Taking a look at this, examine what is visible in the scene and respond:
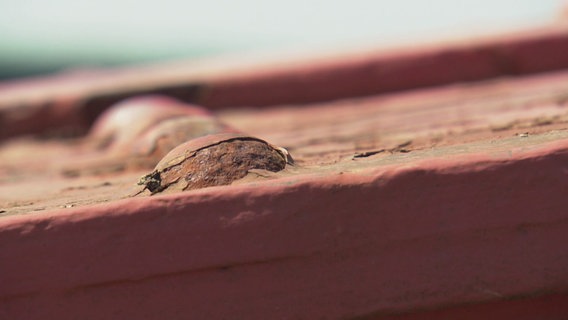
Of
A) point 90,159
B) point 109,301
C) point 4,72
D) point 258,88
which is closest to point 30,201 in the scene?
point 109,301

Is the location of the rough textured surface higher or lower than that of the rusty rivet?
lower

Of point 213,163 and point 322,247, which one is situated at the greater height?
point 213,163

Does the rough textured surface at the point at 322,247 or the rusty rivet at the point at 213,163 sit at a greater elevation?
the rusty rivet at the point at 213,163

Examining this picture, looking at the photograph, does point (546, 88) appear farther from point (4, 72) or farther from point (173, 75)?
point (4, 72)

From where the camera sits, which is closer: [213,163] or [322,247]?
[322,247]

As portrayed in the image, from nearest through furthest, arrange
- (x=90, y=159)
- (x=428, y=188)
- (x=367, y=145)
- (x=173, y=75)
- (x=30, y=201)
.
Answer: (x=428, y=188)
(x=30, y=201)
(x=367, y=145)
(x=90, y=159)
(x=173, y=75)
